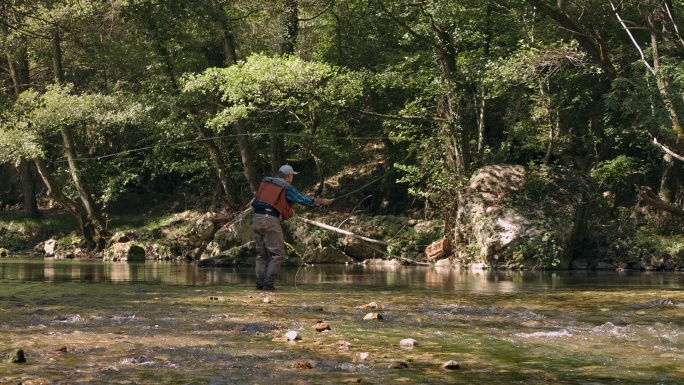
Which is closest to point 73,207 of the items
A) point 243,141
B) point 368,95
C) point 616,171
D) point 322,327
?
point 243,141

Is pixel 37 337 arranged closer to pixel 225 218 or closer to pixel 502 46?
pixel 502 46

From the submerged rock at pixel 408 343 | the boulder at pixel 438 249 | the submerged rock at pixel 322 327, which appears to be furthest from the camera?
the boulder at pixel 438 249

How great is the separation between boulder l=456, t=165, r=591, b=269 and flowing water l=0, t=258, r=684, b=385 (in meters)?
9.17

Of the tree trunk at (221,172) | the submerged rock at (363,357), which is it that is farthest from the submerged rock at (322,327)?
the tree trunk at (221,172)

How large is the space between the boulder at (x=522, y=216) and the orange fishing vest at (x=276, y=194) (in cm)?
1070

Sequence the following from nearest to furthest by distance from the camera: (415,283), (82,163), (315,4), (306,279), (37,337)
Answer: (37,337) → (415,283) → (306,279) → (315,4) → (82,163)

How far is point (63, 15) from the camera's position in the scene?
2656 centimetres

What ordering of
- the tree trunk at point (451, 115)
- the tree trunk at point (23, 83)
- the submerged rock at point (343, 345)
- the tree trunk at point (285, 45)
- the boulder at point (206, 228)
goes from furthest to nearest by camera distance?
the tree trunk at point (23, 83) → the boulder at point (206, 228) → the tree trunk at point (285, 45) → the tree trunk at point (451, 115) → the submerged rock at point (343, 345)

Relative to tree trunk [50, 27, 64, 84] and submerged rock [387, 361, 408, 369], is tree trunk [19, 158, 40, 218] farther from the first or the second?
submerged rock [387, 361, 408, 369]

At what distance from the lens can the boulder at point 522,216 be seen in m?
22.2

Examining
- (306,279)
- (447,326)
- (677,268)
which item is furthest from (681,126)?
(447,326)

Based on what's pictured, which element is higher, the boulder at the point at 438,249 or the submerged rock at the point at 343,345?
the boulder at the point at 438,249

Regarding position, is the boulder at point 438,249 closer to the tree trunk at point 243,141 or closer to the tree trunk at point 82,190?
the tree trunk at point 243,141

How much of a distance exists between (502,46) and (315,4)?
6.45 m
